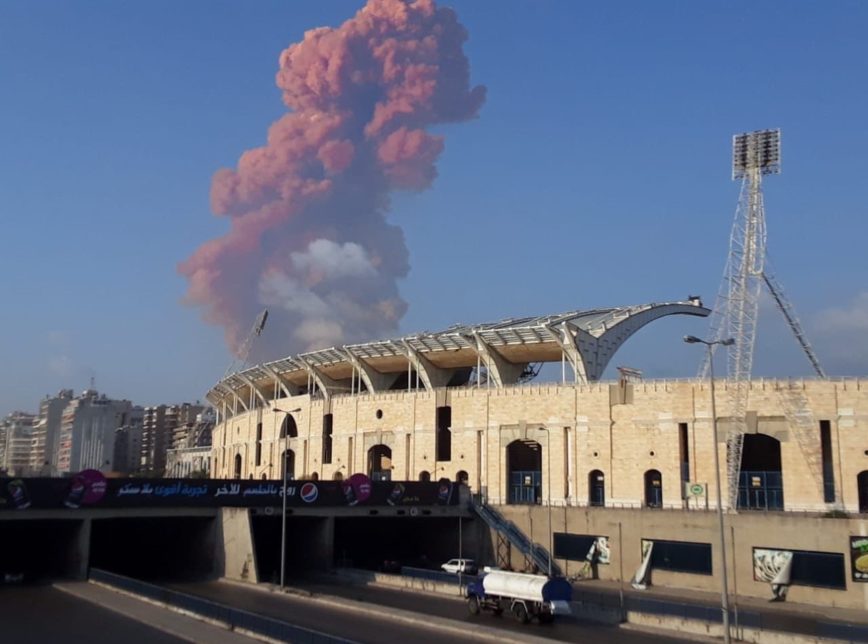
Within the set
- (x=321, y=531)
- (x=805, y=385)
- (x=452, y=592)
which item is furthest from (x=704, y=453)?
(x=321, y=531)

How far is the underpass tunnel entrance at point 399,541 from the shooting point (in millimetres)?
74312

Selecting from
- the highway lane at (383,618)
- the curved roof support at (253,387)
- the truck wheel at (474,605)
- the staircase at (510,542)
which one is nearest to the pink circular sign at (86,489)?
the highway lane at (383,618)

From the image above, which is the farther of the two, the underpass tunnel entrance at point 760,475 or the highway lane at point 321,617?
the underpass tunnel entrance at point 760,475

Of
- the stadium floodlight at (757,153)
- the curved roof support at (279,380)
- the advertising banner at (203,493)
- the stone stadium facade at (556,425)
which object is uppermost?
the stadium floodlight at (757,153)

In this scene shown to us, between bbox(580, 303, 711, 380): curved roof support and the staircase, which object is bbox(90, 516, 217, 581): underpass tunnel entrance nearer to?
the staircase

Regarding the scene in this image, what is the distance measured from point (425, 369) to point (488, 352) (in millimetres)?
8728

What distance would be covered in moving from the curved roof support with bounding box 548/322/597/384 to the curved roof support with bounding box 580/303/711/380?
955 mm

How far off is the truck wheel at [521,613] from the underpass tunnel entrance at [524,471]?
3283 centimetres

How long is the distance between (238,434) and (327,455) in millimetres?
27734

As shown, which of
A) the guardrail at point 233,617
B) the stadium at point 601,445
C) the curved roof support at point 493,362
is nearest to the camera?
the guardrail at point 233,617

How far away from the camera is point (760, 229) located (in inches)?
2805

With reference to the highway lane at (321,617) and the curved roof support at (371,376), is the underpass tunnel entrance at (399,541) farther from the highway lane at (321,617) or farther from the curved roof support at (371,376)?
the highway lane at (321,617)

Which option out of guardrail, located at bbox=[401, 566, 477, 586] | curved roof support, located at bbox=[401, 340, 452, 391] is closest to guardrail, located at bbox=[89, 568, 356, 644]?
guardrail, located at bbox=[401, 566, 477, 586]

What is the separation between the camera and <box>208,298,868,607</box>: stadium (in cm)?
5994
